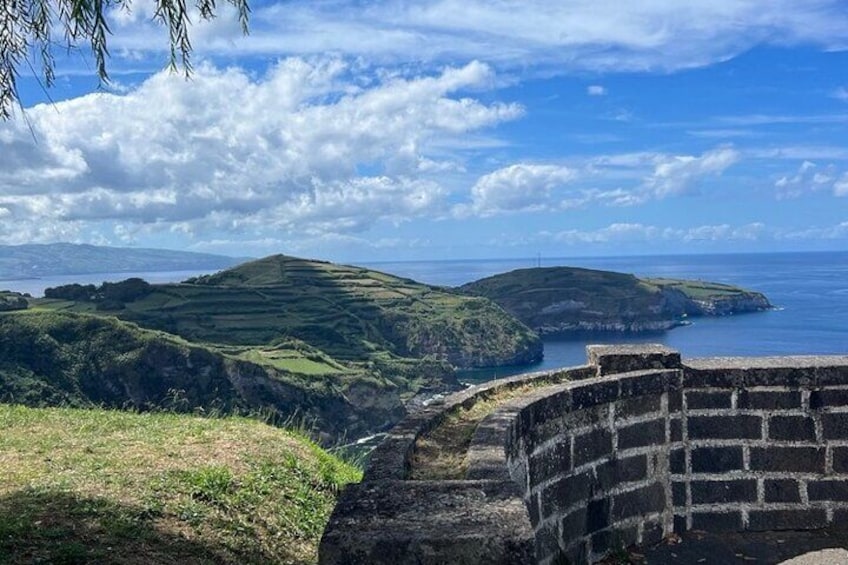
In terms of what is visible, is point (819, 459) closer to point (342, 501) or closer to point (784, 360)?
point (784, 360)

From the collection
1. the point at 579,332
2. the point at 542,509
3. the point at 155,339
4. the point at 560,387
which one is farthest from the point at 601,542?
the point at 579,332

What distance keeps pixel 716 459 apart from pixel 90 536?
507 centimetres

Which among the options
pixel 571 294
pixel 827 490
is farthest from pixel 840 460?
pixel 571 294

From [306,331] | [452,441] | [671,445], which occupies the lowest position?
[306,331]

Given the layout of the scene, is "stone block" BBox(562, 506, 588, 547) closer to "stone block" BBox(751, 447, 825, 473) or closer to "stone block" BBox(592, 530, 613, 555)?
"stone block" BBox(592, 530, 613, 555)

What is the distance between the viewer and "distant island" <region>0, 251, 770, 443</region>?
7494 centimetres

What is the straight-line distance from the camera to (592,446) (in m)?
5.78

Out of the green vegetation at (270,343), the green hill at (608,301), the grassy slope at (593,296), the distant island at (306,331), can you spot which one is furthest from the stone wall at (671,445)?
the grassy slope at (593,296)

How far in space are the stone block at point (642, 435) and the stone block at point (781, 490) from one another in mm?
991

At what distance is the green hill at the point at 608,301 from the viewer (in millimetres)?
154500

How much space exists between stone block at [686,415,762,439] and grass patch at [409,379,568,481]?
128 centimetres

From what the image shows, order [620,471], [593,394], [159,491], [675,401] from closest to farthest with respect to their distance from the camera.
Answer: [593,394] → [620,471] → [675,401] → [159,491]

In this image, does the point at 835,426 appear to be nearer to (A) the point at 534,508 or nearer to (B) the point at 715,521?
(B) the point at 715,521

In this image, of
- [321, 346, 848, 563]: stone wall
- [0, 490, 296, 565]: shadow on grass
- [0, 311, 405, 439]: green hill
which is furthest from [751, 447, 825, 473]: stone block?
[0, 311, 405, 439]: green hill
